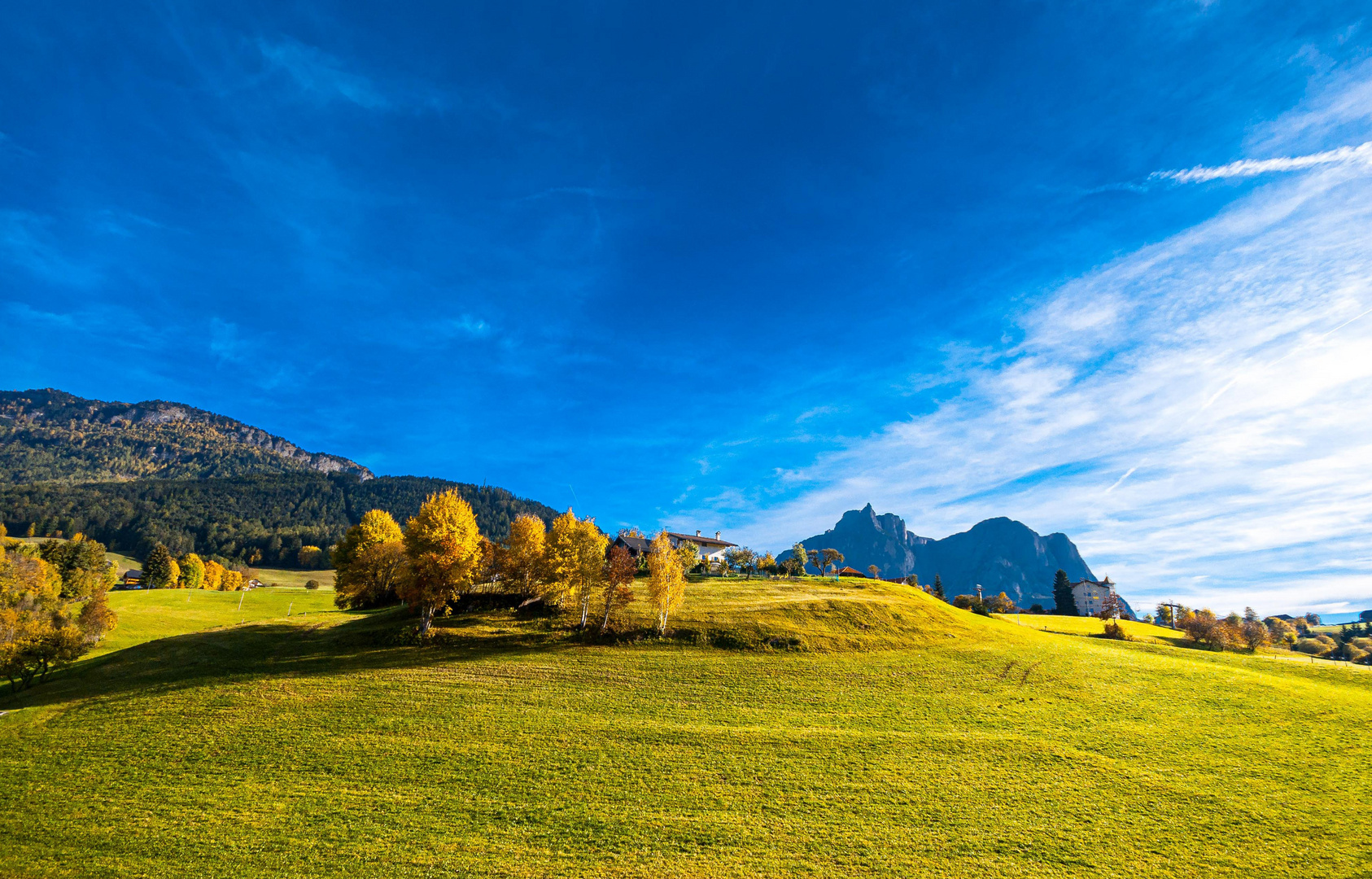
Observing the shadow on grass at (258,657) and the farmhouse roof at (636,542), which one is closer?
the shadow on grass at (258,657)

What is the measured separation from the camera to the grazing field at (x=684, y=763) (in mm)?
22953

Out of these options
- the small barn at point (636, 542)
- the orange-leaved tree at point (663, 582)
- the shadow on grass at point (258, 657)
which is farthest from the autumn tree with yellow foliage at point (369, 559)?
the small barn at point (636, 542)

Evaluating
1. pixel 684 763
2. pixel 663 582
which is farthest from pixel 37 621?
pixel 684 763

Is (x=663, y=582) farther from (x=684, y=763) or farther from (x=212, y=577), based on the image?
→ (x=212, y=577)

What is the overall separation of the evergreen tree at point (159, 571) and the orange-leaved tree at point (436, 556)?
455 ft

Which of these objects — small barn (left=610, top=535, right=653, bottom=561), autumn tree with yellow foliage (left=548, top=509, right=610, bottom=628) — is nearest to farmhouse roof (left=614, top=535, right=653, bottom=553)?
small barn (left=610, top=535, right=653, bottom=561)

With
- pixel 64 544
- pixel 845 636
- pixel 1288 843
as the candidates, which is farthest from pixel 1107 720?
pixel 64 544

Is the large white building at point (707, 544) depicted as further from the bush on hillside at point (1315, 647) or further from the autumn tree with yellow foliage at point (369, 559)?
the bush on hillside at point (1315, 647)

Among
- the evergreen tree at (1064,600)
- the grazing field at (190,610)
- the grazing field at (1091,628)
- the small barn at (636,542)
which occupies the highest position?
the small barn at (636,542)

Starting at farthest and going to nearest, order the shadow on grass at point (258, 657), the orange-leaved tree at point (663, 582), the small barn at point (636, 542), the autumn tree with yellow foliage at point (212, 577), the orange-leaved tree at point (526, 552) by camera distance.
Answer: the autumn tree with yellow foliage at point (212, 577) → the small barn at point (636, 542) → the orange-leaved tree at point (526, 552) → the orange-leaved tree at point (663, 582) → the shadow on grass at point (258, 657)

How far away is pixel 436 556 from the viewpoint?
5297cm

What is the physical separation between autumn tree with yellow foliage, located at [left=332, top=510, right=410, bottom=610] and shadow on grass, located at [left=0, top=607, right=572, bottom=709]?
833 cm

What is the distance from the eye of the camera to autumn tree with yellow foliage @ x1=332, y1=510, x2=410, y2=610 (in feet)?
226

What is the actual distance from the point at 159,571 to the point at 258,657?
13170 cm
